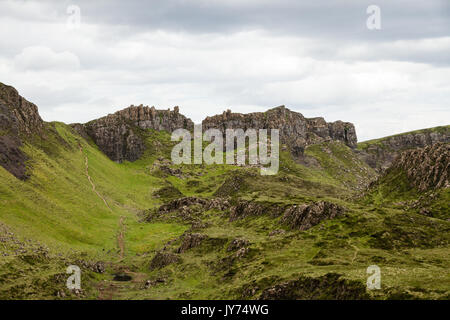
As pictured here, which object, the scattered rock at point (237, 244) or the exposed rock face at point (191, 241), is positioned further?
the exposed rock face at point (191, 241)

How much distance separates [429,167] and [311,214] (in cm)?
7362

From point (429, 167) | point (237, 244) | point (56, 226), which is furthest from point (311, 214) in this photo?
point (56, 226)

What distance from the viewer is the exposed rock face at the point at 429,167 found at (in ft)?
540

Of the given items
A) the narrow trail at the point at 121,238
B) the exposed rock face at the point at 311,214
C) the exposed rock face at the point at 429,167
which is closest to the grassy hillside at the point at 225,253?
the narrow trail at the point at 121,238

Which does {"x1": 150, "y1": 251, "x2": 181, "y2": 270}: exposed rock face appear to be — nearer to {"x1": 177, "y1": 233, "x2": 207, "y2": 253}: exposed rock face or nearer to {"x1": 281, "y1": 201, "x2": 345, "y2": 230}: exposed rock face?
{"x1": 177, "y1": 233, "x2": 207, "y2": 253}: exposed rock face

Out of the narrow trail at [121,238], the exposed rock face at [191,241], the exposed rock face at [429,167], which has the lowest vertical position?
the narrow trail at [121,238]

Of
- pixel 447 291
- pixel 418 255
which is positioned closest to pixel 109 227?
pixel 418 255

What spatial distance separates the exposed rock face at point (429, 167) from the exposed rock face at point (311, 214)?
53.8 meters

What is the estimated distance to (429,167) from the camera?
173375 mm

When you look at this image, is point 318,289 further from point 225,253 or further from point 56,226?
point 56,226

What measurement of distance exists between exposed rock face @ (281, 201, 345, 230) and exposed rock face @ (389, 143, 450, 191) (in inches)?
2120

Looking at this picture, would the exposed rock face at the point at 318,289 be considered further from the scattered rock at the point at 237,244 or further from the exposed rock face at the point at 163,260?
the exposed rock face at the point at 163,260

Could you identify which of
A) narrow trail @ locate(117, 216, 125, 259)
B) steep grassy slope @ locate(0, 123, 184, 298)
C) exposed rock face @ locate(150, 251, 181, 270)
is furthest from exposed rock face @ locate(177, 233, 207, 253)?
narrow trail @ locate(117, 216, 125, 259)
